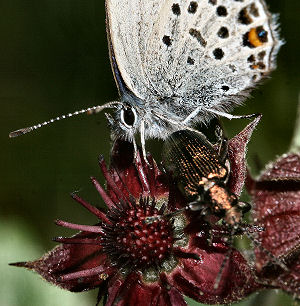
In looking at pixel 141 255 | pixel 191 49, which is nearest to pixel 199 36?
pixel 191 49

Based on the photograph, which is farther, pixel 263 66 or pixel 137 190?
pixel 137 190

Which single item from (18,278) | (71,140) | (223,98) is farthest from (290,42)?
(18,278)

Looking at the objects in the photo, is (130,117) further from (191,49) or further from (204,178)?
(204,178)

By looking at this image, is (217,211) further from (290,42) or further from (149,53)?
(290,42)

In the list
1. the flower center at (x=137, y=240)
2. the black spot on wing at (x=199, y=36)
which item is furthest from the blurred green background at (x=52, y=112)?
the flower center at (x=137, y=240)

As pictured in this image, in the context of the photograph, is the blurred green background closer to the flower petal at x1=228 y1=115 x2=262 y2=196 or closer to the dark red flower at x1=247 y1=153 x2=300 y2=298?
the dark red flower at x1=247 y1=153 x2=300 y2=298

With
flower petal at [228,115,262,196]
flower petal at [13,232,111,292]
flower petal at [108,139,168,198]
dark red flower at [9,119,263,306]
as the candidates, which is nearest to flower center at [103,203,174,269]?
dark red flower at [9,119,263,306]

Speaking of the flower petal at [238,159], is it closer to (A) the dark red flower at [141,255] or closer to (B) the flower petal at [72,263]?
(A) the dark red flower at [141,255]
